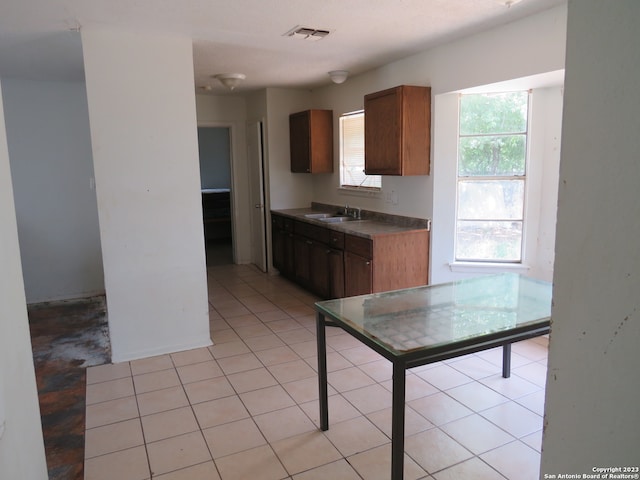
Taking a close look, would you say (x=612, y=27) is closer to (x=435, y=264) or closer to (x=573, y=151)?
(x=573, y=151)

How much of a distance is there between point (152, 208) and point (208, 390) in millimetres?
1450

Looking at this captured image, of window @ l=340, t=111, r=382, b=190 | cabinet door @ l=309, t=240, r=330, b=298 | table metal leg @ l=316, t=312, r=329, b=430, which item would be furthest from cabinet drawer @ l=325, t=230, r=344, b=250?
table metal leg @ l=316, t=312, r=329, b=430

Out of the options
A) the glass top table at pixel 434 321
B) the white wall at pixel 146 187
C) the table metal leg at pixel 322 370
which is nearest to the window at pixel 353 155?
the white wall at pixel 146 187

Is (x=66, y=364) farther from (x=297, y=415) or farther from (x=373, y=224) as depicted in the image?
(x=373, y=224)

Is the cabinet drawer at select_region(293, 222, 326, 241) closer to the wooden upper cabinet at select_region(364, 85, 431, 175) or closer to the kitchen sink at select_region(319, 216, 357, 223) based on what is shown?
the kitchen sink at select_region(319, 216, 357, 223)

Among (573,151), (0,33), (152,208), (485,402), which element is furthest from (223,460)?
(0,33)

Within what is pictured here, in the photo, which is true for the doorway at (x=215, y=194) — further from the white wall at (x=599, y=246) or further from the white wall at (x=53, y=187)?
the white wall at (x=599, y=246)

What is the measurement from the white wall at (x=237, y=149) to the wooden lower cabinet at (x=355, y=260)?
151 centimetres

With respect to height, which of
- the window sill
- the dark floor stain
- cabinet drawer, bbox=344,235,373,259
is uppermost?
cabinet drawer, bbox=344,235,373,259

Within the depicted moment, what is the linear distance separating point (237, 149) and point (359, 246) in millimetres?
3178

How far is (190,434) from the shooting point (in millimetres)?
2555

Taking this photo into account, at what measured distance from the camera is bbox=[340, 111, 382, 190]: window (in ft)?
16.9

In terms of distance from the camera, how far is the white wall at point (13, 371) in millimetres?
1221

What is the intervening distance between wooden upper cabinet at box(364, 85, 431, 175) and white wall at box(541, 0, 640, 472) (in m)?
3.40
